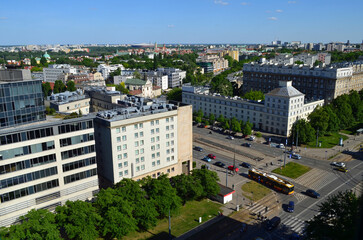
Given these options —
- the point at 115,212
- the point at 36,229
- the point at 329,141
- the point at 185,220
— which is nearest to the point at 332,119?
the point at 329,141

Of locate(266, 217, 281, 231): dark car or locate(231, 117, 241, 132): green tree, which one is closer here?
locate(266, 217, 281, 231): dark car

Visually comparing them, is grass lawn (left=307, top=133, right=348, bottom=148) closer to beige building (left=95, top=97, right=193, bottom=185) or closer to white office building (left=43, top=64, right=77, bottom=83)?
beige building (left=95, top=97, right=193, bottom=185)

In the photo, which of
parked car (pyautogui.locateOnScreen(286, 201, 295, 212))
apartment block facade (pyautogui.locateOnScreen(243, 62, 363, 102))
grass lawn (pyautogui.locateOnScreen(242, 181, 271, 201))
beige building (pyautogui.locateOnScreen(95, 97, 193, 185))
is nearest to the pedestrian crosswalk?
parked car (pyautogui.locateOnScreen(286, 201, 295, 212))

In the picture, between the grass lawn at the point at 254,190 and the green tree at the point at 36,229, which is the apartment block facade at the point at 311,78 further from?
the green tree at the point at 36,229

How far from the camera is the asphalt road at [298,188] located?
1820 inches

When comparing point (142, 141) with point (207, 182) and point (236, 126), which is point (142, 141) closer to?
point (207, 182)

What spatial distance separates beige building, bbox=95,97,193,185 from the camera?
53834mm

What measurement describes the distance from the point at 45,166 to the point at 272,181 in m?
43.6

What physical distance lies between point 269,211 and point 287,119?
43.7 m

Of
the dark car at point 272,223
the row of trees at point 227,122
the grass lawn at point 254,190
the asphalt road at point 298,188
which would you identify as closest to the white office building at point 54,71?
the row of trees at point 227,122

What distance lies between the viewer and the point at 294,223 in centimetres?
4875

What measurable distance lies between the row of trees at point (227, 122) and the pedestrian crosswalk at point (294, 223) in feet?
137

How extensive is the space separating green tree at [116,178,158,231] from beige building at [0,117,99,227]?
26.1ft

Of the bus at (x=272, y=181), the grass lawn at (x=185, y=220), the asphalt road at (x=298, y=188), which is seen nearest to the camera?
the grass lawn at (x=185, y=220)
